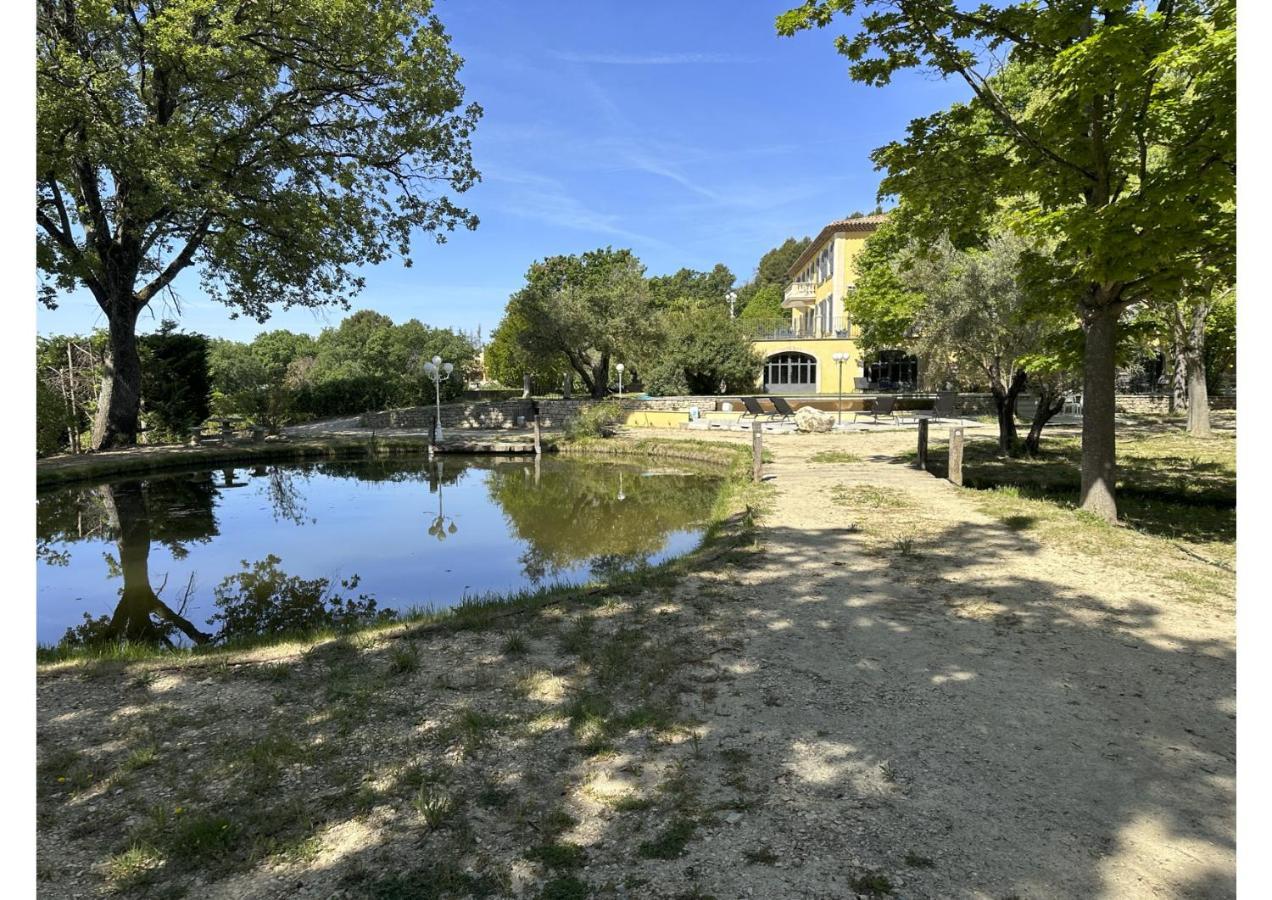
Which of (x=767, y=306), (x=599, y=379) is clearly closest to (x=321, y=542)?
(x=599, y=379)

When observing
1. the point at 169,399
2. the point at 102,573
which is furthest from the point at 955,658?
the point at 169,399

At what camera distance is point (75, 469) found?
13.2m

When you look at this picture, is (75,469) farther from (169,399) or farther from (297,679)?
(297,679)

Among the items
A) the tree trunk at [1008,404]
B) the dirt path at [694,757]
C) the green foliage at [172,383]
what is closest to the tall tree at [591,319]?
the green foliage at [172,383]

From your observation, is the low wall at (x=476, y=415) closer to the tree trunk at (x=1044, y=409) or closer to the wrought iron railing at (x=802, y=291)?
the tree trunk at (x=1044, y=409)

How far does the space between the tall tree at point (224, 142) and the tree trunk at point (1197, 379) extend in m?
18.9

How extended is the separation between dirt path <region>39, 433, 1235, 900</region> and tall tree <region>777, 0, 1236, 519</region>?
3328mm

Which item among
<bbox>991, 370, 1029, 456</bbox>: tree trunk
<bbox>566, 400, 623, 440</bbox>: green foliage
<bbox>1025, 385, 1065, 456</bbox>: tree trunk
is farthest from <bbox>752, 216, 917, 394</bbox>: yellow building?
<bbox>1025, 385, 1065, 456</bbox>: tree trunk

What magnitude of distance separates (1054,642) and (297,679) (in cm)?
461

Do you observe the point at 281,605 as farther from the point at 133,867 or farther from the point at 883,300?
the point at 883,300

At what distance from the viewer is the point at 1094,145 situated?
678 cm

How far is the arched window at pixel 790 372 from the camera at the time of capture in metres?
36.4

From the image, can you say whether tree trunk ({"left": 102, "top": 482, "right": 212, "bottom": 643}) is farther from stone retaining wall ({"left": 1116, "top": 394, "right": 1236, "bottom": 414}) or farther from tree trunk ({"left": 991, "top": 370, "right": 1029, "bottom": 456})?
stone retaining wall ({"left": 1116, "top": 394, "right": 1236, "bottom": 414})

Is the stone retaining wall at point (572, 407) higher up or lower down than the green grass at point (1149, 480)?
higher up
